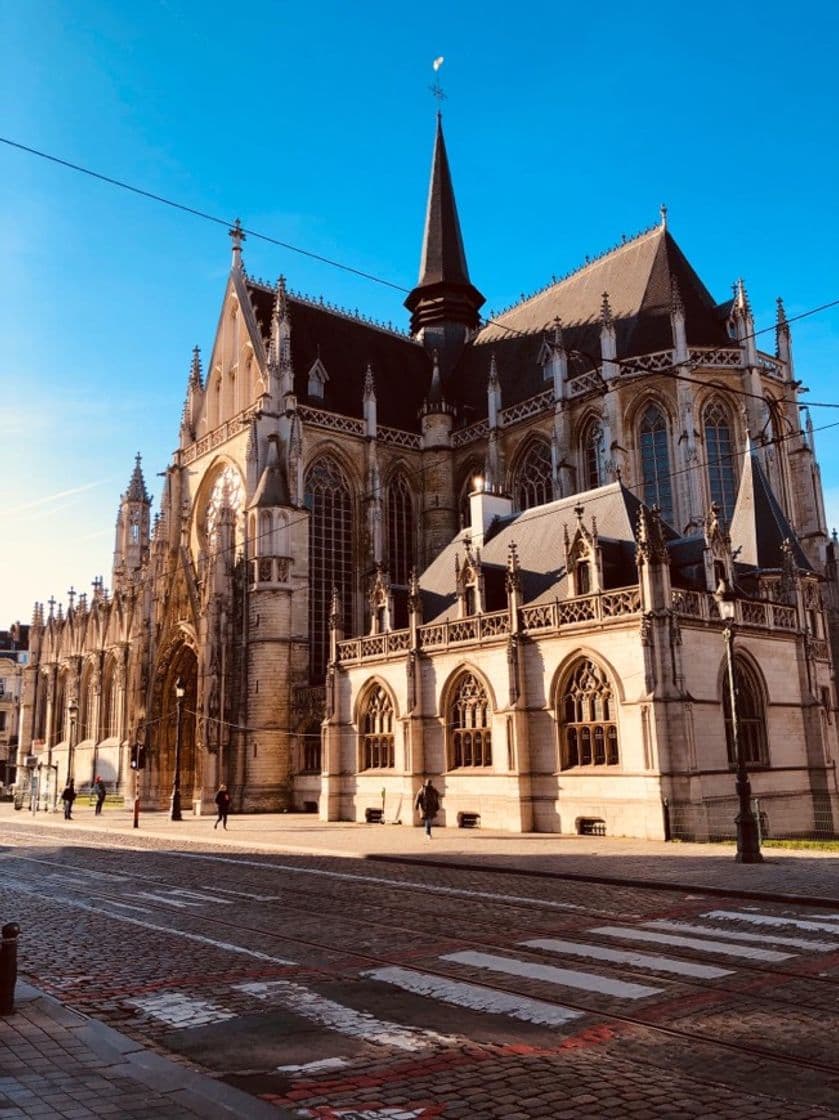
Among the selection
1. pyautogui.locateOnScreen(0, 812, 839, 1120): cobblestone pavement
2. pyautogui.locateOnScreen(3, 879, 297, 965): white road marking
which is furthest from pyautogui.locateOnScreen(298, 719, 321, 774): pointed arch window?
pyautogui.locateOnScreen(3, 879, 297, 965): white road marking

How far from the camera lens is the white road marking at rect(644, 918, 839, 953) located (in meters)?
9.82

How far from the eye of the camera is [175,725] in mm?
43562

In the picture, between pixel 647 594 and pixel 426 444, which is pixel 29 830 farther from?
pixel 426 444

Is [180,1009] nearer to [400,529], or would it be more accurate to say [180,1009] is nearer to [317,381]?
[400,529]

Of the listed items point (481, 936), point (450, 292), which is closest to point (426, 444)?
point (450, 292)

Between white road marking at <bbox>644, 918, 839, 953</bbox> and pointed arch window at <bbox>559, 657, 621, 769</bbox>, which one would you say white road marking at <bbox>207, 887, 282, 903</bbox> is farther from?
pointed arch window at <bbox>559, 657, 621, 769</bbox>

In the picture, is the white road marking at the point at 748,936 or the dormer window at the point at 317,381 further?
the dormer window at the point at 317,381

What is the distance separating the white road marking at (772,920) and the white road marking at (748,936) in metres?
0.60

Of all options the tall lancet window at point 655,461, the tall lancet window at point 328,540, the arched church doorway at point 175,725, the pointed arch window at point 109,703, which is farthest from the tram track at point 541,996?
the pointed arch window at point 109,703

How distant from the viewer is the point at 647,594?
2239 cm

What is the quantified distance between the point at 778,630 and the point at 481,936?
1733 centimetres

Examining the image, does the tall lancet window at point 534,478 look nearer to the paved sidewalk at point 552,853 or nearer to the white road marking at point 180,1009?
the paved sidewalk at point 552,853

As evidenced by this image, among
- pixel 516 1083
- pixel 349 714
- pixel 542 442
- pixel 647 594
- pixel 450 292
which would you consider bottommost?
pixel 516 1083

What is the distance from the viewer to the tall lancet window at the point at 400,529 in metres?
45.8
